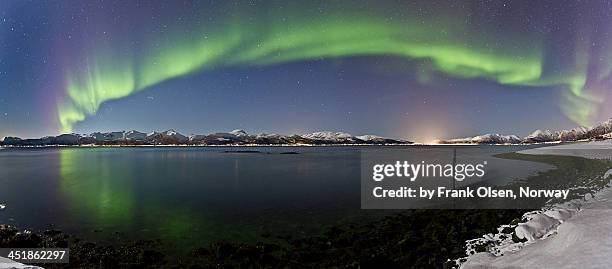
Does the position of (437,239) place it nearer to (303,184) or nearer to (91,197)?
(303,184)

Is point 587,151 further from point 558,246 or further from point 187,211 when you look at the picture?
point 187,211

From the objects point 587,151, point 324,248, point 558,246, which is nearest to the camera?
point 558,246

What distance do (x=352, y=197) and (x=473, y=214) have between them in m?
12.6

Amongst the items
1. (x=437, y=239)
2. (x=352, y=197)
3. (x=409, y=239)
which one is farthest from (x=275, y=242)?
(x=352, y=197)

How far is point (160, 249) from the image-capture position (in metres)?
17.5

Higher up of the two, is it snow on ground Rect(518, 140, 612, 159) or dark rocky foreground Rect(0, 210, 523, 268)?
snow on ground Rect(518, 140, 612, 159)

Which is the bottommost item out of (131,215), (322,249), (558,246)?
(131,215)

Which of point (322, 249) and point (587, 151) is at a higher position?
point (587, 151)

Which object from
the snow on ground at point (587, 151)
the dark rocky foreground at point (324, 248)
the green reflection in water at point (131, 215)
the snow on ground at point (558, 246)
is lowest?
the green reflection in water at point (131, 215)

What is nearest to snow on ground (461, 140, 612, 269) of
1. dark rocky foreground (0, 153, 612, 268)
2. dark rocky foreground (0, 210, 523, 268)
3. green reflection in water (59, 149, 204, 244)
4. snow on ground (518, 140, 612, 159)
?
dark rocky foreground (0, 153, 612, 268)

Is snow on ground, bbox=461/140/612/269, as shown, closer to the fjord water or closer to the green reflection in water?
the fjord water

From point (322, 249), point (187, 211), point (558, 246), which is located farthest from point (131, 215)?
point (558, 246)

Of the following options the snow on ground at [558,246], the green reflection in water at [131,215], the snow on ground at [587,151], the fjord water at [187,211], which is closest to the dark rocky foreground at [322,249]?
the fjord water at [187,211]

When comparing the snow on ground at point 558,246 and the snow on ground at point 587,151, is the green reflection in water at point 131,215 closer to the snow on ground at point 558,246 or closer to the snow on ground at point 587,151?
the snow on ground at point 558,246
